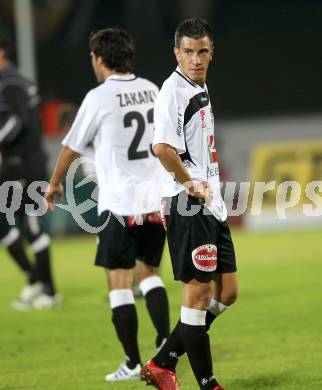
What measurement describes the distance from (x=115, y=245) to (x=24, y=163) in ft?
13.6

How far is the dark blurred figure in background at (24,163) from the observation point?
10.4 metres

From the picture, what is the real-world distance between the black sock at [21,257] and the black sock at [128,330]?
406 cm

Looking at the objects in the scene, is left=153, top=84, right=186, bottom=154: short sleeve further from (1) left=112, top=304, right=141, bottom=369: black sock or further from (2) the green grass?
(2) the green grass

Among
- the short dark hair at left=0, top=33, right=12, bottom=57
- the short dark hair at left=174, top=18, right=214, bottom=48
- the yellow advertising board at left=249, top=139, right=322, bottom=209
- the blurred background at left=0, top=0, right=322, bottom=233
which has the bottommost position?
the yellow advertising board at left=249, top=139, right=322, bottom=209

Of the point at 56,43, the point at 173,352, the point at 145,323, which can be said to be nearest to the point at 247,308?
the point at 145,323

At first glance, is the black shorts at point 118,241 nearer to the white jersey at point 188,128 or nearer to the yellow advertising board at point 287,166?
the white jersey at point 188,128

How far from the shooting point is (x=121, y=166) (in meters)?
6.96

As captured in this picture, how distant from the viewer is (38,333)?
887cm

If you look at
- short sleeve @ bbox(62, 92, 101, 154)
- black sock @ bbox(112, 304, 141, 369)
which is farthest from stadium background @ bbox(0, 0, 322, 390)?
short sleeve @ bbox(62, 92, 101, 154)

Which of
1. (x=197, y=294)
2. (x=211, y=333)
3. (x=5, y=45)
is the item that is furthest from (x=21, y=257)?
(x=197, y=294)

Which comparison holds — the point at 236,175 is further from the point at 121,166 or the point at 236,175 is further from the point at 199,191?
the point at 199,191

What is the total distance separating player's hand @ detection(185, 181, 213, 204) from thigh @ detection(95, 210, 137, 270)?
3.97 feet

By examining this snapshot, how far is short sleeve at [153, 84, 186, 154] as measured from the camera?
5.68m

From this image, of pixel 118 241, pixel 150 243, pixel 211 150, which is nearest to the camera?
pixel 211 150
